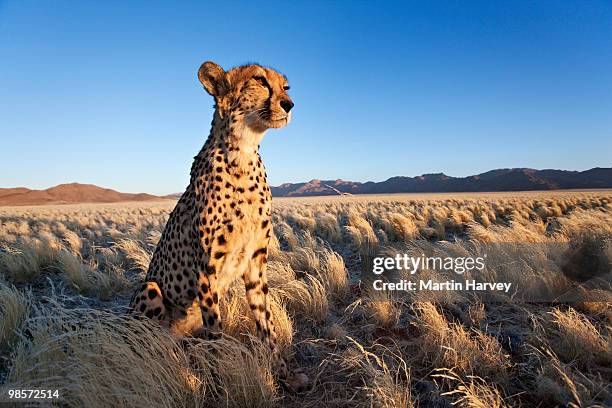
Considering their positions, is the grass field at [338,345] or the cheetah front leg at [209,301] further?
the cheetah front leg at [209,301]

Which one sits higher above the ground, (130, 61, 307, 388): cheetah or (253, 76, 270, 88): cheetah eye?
(253, 76, 270, 88): cheetah eye

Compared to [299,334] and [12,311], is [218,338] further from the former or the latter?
[12,311]

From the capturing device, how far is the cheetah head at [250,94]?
2691mm

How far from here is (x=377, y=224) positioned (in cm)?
1184

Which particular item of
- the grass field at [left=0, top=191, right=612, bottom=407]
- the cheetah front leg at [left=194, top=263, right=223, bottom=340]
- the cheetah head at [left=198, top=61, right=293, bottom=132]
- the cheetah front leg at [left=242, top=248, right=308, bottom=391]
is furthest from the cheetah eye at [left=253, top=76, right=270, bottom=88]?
the grass field at [left=0, top=191, right=612, bottom=407]

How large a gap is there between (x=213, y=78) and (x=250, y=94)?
0.36 m

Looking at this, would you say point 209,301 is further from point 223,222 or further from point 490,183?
point 490,183

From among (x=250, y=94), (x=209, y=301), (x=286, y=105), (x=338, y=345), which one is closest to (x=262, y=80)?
(x=250, y=94)

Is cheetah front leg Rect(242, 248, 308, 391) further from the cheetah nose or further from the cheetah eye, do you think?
the cheetah eye

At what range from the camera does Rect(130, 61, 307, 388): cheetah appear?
2.53m

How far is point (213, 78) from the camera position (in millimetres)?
2844

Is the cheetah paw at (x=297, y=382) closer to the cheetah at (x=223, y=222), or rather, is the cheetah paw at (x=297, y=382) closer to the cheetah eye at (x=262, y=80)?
the cheetah at (x=223, y=222)

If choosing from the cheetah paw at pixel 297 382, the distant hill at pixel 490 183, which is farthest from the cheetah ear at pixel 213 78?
the distant hill at pixel 490 183

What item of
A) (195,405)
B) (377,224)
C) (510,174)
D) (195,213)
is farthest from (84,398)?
(510,174)
